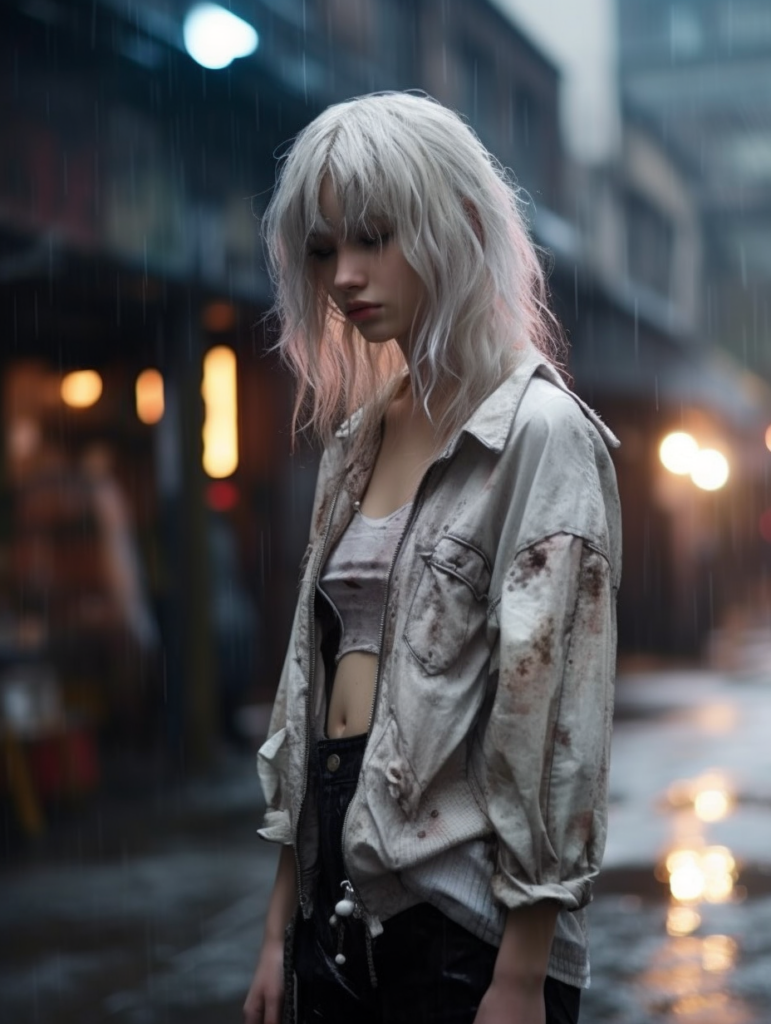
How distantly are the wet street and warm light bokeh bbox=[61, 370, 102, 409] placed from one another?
3184mm

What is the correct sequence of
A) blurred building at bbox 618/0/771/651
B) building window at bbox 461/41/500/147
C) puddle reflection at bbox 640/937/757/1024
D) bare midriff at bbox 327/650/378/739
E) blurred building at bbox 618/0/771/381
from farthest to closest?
1. blurred building at bbox 618/0/771/381
2. blurred building at bbox 618/0/771/651
3. building window at bbox 461/41/500/147
4. puddle reflection at bbox 640/937/757/1024
5. bare midriff at bbox 327/650/378/739

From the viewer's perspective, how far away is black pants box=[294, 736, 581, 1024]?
1822 millimetres

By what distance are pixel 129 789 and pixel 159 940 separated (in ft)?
11.1

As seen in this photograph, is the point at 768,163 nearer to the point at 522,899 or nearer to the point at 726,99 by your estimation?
the point at 726,99

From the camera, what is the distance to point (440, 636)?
1.84 meters

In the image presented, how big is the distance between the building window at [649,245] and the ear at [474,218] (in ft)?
72.5

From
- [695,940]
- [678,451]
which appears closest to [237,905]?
[695,940]

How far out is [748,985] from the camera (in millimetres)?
4879

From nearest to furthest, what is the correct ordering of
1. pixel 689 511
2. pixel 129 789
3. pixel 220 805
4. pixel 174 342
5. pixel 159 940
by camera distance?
1. pixel 159 940
2. pixel 220 805
3. pixel 129 789
4. pixel 174 342
5. pixel 689 511

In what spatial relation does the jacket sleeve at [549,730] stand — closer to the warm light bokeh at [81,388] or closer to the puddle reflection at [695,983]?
the puddle reflection at [695,983]

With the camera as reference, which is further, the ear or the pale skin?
the ear

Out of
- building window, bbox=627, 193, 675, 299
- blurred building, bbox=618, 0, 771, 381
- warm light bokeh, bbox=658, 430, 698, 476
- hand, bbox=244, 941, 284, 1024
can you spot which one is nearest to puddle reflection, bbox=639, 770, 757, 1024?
hand, bbox=244, 941, 284, 1024

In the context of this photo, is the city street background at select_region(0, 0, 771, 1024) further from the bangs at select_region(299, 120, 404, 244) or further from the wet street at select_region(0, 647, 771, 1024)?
the bangs at select_region(299, 120, 404, 244)

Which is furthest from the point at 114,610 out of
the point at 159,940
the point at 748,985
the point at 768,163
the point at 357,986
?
the point at 768,163
